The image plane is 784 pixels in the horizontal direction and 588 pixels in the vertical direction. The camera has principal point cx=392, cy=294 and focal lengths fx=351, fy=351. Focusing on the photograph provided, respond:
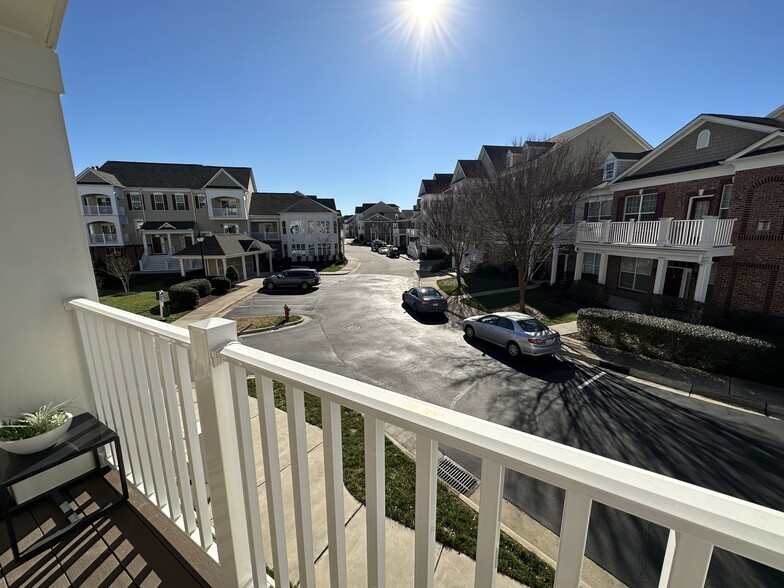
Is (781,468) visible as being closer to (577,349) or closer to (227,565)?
(577,349)

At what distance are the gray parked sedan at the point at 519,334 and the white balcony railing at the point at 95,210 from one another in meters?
34.3

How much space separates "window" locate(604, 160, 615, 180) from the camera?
1877 centimetres

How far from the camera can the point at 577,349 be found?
1177 cm

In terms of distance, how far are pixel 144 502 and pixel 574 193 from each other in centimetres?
1756

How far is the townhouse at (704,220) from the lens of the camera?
12328 mm

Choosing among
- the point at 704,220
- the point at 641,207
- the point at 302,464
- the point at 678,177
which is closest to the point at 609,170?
the point at 641,207

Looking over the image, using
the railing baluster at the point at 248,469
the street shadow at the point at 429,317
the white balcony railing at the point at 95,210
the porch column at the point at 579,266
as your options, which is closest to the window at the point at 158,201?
the white balcony railing at the point at 95,210

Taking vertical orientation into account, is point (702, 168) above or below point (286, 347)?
above

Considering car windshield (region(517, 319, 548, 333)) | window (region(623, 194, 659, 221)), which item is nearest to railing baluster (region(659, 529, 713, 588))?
car windshield (region(517, 319, 548, 333))

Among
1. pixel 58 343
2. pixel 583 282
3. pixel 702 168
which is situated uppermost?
pixel 702 168

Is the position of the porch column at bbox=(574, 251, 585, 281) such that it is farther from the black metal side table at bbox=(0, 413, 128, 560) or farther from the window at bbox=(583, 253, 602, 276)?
the black metal side table at bbox=(0, 413, 128, 560)

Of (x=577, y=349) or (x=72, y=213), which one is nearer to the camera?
(x=72, y=213)

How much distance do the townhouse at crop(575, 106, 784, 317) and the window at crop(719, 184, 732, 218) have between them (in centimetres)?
3

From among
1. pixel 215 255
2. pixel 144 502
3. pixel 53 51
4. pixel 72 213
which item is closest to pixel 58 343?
pixel 72 213
